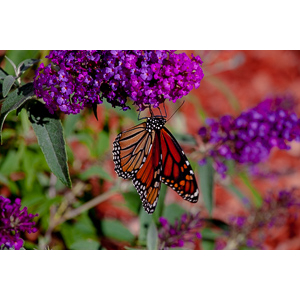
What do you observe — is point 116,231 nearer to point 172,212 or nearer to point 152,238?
point 172,212

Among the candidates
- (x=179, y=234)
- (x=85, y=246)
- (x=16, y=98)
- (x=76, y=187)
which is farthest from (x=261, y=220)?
(x=16, y=98)

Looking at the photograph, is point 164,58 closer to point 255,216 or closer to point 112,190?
point 112,190

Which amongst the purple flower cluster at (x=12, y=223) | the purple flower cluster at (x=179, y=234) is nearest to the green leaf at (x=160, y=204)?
the purple flower cluster at (x=179, y=234)

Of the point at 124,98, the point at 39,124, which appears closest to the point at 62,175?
the point at 39,124

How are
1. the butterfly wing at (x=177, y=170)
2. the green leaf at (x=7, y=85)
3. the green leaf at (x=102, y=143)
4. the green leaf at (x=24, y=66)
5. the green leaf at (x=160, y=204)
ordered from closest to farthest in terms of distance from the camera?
the green leaf at (x=7, y=85) → the green leaf at (x=24, y=66) → the butterfly wing at (x=177, y=170) → the green leaf at (x=160, y=204) → the green leaf at (x=102, y=143)

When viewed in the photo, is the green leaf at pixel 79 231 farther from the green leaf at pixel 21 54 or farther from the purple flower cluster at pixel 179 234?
the green leaf at pixel 21 54

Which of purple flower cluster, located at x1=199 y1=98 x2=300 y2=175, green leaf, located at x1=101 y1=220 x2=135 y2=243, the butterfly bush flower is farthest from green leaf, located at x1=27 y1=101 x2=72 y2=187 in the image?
the butterfly bush flower
